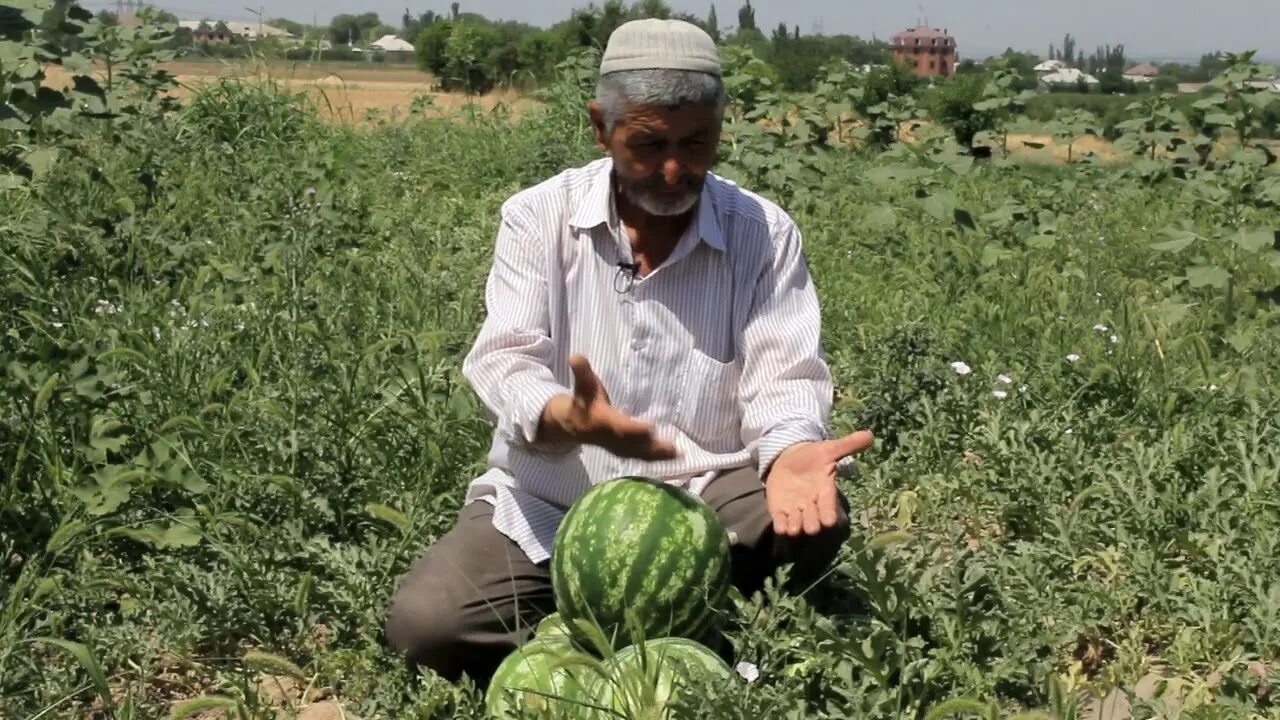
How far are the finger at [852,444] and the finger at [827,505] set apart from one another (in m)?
0.07

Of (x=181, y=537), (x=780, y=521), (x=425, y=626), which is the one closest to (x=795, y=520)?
(x=780, y=521)

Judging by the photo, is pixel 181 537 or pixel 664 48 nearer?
pixel 664 48

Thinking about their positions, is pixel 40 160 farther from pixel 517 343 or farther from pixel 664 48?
pixel 664 48

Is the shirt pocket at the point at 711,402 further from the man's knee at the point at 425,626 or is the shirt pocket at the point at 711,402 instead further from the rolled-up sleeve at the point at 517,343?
the man's knee at the point at 425,626

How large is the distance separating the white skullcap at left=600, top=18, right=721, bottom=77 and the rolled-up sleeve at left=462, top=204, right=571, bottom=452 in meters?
0.48

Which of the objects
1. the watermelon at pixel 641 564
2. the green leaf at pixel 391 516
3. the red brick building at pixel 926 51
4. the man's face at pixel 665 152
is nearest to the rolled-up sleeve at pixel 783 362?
the watermelon at pixel 641 564

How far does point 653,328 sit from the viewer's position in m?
3.39

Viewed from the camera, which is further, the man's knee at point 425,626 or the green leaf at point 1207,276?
the green leaf at point 1207,276

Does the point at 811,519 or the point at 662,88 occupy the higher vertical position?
the point at 662,88

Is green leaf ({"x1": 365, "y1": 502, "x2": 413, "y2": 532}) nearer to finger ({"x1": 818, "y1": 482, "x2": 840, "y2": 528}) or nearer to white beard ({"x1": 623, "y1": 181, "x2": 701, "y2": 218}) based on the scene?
white beard ({"x1": 623, "y1": 181, "x2": 701, "y2": 218})

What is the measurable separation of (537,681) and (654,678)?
27 centimetres

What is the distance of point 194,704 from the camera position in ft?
9.41

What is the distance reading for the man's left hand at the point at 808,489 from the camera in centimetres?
294

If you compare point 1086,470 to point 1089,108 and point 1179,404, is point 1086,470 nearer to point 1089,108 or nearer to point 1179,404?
point 1179,404
